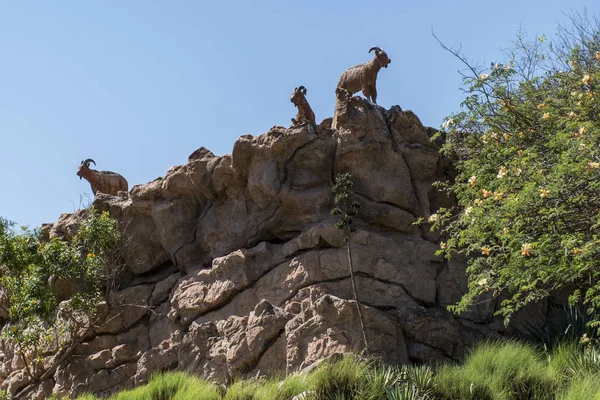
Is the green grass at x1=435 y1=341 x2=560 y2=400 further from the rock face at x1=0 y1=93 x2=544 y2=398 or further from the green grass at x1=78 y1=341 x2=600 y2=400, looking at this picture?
the rock face at x1=0 y1=93 x2=544 y2=398

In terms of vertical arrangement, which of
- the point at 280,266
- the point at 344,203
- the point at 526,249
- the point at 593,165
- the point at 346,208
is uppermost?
the point at 344,203

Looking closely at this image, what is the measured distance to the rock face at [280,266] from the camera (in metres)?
12.7

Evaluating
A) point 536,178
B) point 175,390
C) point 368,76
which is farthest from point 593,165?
point 368,76

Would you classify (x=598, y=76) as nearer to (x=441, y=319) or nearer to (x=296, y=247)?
(x=441, y=319)

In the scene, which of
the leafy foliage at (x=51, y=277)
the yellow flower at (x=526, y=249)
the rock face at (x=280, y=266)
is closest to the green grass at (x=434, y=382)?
the rock face at (x=280, y=266)

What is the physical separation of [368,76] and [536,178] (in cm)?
691

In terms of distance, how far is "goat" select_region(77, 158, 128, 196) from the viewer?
61.8ft

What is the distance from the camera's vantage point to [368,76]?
16.7 metres

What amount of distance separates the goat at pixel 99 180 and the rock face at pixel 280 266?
263 cm

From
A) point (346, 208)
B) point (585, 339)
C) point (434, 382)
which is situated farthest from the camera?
point (346, 208)

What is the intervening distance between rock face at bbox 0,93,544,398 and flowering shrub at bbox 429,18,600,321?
139 centimetres

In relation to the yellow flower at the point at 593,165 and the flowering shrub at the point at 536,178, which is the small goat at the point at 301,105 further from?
the yellow flower at the point at 593,165

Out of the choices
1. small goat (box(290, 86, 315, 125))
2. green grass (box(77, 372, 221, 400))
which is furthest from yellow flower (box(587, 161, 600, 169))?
small goat (box(290, 86, 315, 125))

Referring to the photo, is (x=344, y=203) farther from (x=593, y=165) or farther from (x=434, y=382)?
(x=593, y=165)
